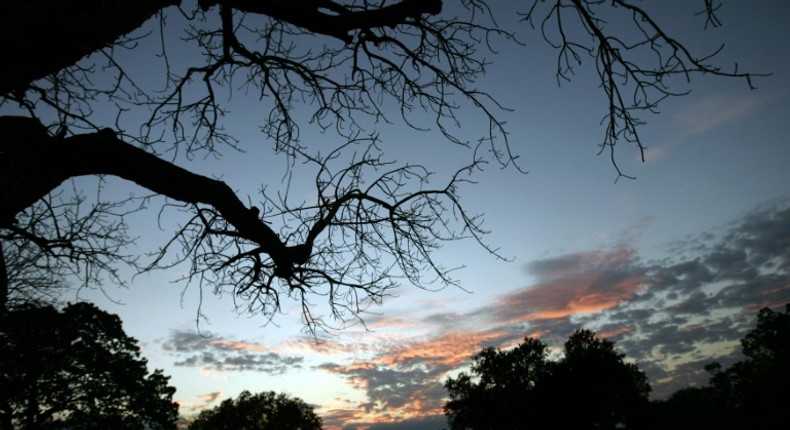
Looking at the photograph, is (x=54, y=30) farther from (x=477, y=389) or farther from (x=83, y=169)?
(x=477, y=389)

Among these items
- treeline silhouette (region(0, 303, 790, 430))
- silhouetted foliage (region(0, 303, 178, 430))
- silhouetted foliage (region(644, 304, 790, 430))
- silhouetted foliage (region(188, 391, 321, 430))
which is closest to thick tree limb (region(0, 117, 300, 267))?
treeline silhouette (region(0, 303, 790, 430))

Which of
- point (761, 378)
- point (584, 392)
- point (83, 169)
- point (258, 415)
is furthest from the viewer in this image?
point (258, 415)

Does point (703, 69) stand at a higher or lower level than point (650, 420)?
higher

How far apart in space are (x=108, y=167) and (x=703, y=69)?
165 inches

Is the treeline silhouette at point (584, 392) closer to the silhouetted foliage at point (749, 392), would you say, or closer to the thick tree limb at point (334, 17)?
the silhouetted foliage at point (749, 392)

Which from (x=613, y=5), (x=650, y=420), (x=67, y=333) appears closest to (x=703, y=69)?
(x=613, y=5)

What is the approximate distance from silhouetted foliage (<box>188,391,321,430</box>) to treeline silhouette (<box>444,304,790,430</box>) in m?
31.3

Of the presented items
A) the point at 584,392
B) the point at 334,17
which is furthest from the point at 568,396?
the point at 334,17

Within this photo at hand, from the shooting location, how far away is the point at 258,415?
2714 inches

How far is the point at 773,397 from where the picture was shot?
35375mm

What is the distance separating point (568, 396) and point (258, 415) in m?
50.7

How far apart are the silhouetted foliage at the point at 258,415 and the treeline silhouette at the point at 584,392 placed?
3131cm

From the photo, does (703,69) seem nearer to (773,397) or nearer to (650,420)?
(773,397)

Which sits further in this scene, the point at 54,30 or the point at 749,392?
the point at 749,392
